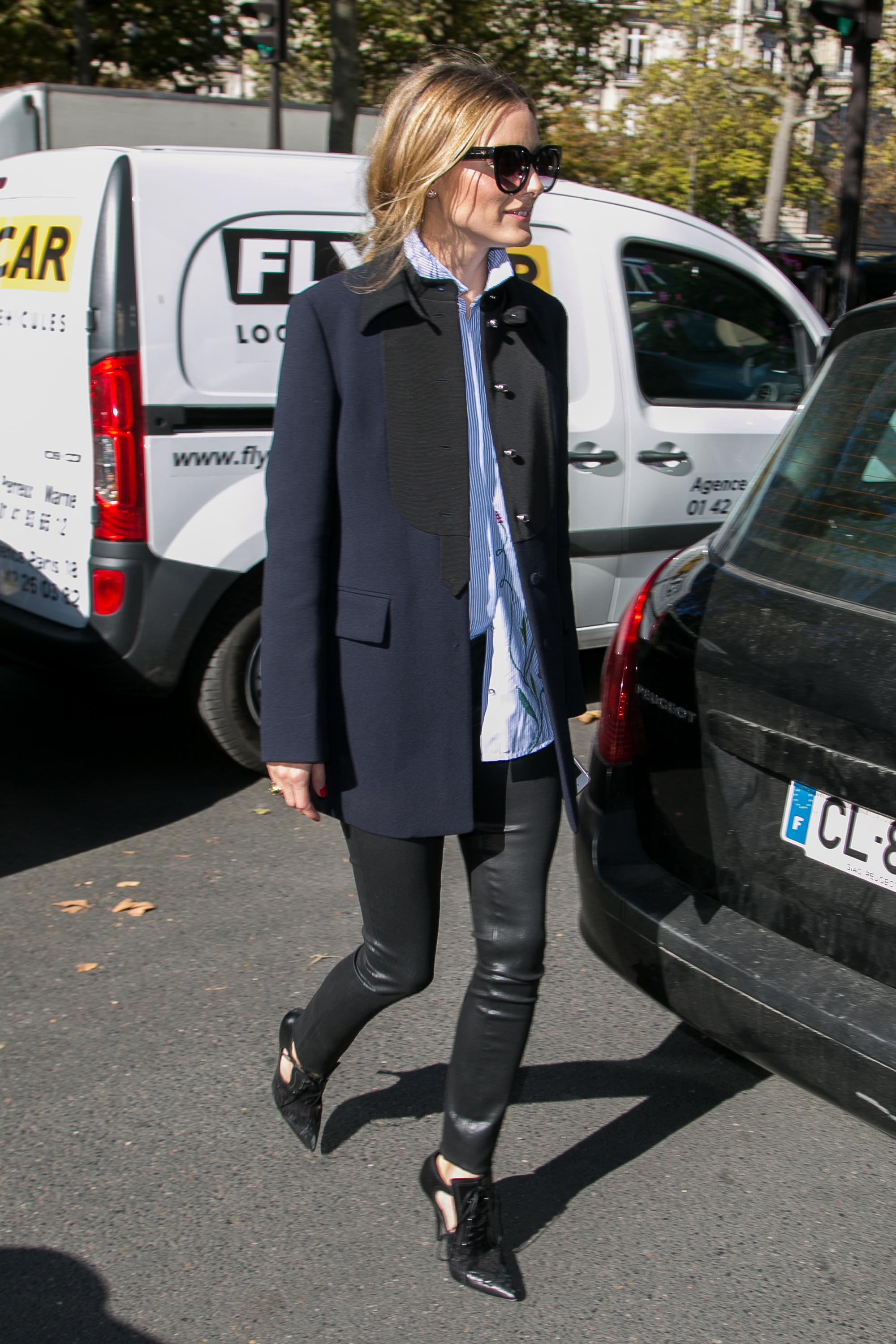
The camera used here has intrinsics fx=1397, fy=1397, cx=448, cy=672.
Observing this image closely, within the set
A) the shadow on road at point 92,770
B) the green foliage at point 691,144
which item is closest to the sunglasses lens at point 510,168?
the shadow on road at point 92,770

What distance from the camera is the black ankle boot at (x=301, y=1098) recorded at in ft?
8.92

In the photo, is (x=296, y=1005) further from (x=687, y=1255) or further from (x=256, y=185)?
(x=256, y=185)

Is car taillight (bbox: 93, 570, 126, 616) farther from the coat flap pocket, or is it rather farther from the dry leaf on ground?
the coat flap pocket

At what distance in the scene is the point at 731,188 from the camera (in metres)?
25.7

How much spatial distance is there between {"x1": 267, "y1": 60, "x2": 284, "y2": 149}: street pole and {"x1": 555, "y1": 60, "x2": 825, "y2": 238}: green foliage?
12.2 meters

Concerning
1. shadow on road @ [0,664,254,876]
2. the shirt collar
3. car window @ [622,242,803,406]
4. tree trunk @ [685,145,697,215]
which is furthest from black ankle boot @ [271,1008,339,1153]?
tree trunk @ [685,145,697,215]

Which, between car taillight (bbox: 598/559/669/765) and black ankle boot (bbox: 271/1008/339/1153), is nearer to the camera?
black ankle boot (bbox: 271/1008/339/1153)

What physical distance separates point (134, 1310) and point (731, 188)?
85.4 feet

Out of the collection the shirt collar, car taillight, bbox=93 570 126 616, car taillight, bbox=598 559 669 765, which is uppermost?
the shirt collar

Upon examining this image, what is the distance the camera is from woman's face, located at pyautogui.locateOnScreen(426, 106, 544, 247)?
2.21 m

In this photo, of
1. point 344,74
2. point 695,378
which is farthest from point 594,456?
point 344,74

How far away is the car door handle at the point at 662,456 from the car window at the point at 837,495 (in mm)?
2365

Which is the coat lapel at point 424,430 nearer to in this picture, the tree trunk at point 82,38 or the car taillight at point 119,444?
the car taillight at point 119,444

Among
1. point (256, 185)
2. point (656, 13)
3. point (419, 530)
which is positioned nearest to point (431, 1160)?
point (419, 530)
